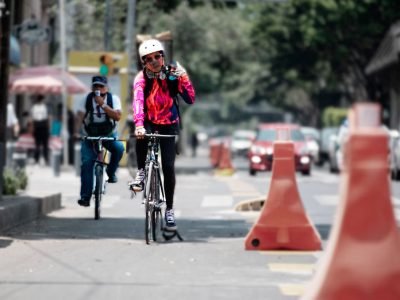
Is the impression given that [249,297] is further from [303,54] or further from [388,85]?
[303,54]

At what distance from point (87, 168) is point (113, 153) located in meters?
0.36

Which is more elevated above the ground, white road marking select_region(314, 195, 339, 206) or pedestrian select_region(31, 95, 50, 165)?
pedestrian select_region(31, 95, 50, 165)

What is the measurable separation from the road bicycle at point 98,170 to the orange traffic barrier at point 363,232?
9071mm

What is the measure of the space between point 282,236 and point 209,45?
55337 mm

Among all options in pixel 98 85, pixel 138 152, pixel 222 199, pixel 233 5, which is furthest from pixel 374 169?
pixel 233 5

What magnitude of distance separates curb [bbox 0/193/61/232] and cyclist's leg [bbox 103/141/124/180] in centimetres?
97

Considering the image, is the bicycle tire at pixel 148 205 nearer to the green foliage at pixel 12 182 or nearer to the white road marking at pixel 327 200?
the green foliage at pixel 12 182

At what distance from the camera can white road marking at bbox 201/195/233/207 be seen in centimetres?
1991

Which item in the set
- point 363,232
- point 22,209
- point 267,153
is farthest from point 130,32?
point 363,232

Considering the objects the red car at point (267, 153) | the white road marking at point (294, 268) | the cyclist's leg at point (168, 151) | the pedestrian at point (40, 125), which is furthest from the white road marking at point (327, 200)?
the pedestrian at point (40, 125)

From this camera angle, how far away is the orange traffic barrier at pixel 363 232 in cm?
634

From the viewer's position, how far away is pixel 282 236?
11477 millimetres

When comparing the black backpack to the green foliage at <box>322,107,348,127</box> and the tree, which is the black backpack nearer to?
the tree

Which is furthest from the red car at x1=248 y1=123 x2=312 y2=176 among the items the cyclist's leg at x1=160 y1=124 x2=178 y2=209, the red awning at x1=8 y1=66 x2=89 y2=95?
the cyclist's leg at x1=160 y1=124 x2=178 y2=209
